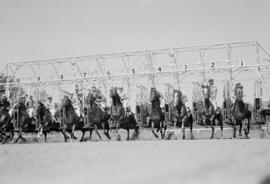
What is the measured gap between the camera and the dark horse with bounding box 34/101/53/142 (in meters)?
11.2

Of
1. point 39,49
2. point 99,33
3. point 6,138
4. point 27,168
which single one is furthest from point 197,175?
point 6,138

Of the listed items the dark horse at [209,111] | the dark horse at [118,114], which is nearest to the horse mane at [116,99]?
the dark horse at [118,114]

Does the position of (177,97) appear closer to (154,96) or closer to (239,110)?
(154,96)

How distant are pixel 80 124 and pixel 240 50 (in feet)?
11.2

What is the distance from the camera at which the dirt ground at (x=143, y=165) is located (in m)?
6.19

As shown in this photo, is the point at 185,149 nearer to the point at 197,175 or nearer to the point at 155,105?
the point at 197,175

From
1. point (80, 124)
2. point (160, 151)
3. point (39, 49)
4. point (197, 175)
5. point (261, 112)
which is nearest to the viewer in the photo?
point (197, 175)

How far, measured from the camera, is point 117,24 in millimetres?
7910

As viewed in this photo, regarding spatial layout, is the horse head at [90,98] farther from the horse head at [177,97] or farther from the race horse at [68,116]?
the horse head at [177,97]

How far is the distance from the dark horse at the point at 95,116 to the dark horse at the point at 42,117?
921 millimetres

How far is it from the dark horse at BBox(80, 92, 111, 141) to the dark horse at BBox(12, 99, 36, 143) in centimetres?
132

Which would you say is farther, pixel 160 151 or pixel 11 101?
pixel 11 101

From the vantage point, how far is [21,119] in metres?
11.3

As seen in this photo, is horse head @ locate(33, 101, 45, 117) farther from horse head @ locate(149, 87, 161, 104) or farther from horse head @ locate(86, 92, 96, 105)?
horse head @ locate(149, 87, 161, 104)
